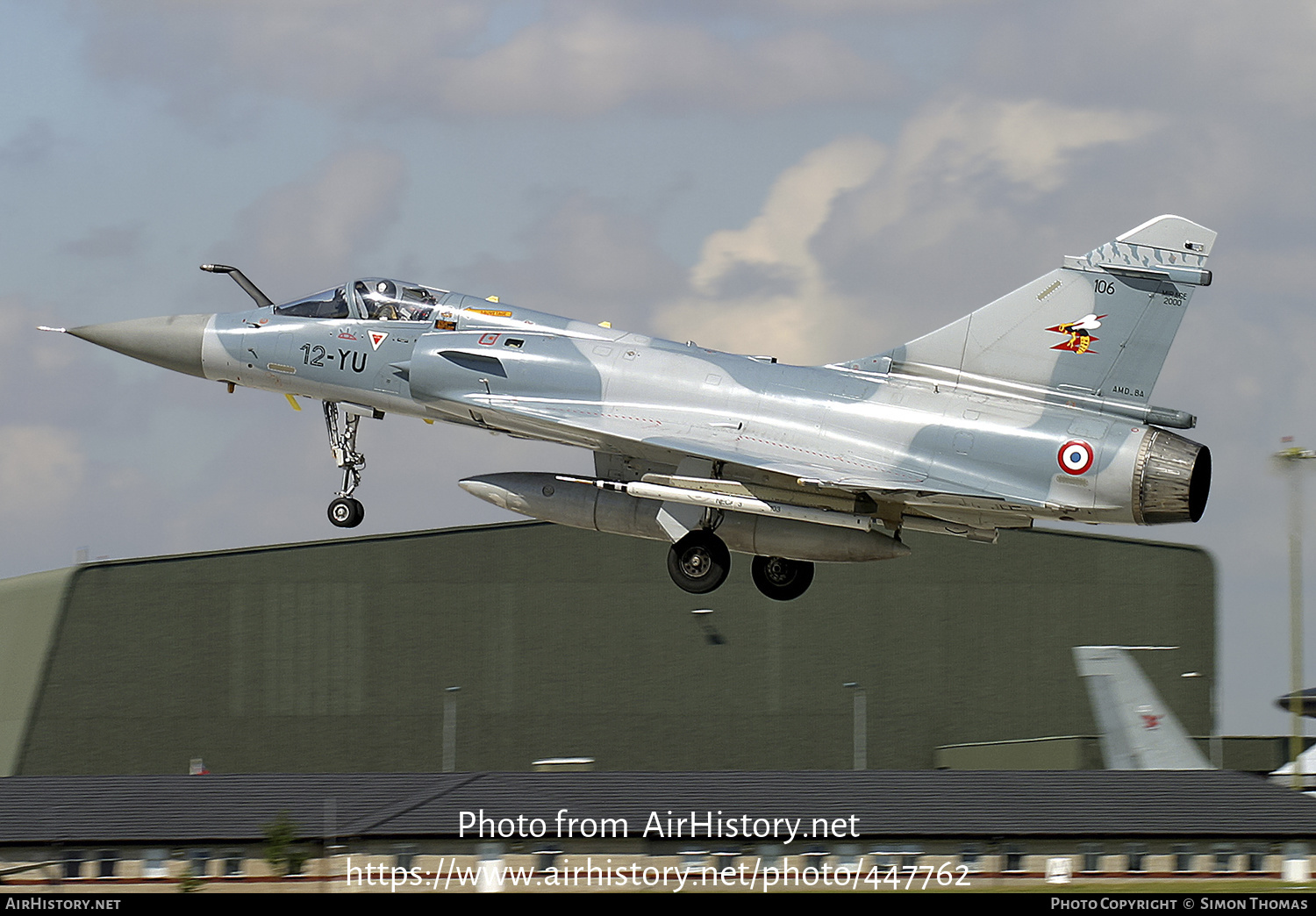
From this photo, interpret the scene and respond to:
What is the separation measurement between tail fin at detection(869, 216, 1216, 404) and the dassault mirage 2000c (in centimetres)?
2

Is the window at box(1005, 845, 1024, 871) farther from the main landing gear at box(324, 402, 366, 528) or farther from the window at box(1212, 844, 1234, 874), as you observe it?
the main landing gear at box(324, 402, 366, 528)

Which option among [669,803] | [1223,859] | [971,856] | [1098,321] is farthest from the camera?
[669,803]

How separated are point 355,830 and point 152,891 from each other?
2.82 metres

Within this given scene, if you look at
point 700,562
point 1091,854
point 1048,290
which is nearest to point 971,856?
point 1091,854

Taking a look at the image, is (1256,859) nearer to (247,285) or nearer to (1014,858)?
(1014,858)

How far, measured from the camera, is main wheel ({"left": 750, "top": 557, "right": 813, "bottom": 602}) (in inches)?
883

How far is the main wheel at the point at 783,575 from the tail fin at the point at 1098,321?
145 inches

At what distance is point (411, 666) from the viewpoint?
38.0 meters

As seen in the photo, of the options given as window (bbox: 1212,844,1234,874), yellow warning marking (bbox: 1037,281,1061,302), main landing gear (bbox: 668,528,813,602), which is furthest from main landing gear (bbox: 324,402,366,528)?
window (bbox: 1212,844,1234,874)

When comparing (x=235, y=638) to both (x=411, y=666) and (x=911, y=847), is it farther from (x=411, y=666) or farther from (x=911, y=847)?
(x=911, y=847)

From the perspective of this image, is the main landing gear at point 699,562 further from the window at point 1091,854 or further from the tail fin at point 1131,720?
the tail fin at point 1131,720

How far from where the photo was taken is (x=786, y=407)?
66.4 feet

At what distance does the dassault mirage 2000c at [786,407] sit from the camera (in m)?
19.1

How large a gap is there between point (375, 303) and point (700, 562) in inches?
228
